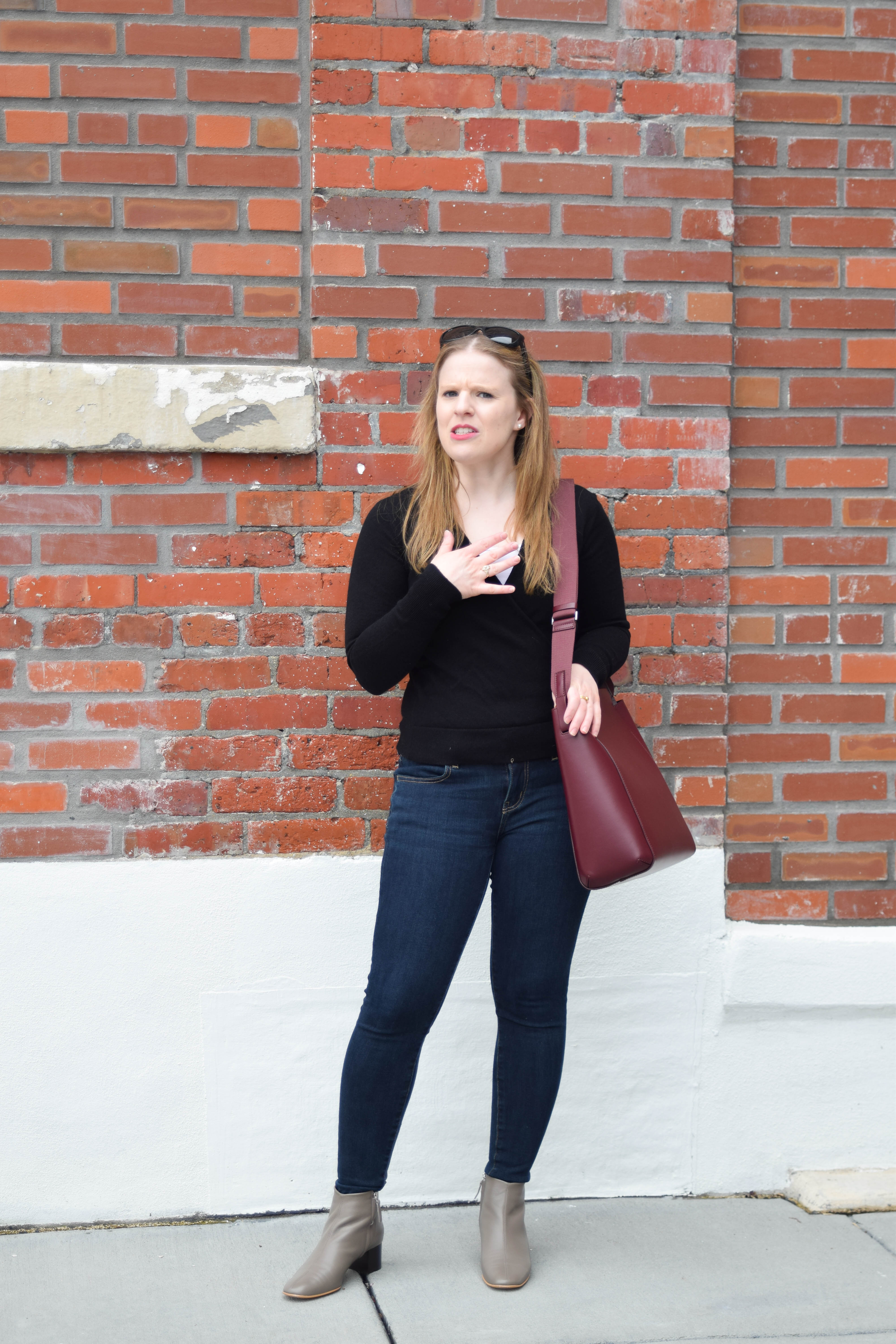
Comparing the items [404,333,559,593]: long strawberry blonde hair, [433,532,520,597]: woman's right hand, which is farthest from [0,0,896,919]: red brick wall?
[433,532,520,597]: woman's right hand

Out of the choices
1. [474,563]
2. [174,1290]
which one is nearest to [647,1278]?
[174,1290]

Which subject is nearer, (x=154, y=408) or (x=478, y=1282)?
(x=478, y=1282)

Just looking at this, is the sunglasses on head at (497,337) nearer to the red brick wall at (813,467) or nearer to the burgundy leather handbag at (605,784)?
the burgundy leather handbag at (605,784)

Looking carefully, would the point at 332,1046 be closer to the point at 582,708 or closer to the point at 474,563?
the point at 582,708

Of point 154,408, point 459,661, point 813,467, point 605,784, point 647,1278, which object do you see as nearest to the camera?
point 605,784

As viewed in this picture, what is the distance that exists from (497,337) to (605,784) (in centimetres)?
89

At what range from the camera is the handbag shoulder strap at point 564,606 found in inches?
82.0

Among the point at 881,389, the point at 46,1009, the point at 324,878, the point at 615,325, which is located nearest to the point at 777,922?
the point at 324,878

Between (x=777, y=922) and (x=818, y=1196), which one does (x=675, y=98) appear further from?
(x=818, y=1196)

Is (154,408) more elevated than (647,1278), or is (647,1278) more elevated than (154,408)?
(154,408)

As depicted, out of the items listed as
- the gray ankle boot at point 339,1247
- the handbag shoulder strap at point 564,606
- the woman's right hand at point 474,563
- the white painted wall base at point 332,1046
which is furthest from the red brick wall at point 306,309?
the gray ankle boot at point 339,1247

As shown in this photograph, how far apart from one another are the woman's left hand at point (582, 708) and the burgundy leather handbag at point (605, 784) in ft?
0.03

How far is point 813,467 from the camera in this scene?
8.78ft

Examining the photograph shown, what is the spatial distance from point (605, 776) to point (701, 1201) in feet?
4.13
